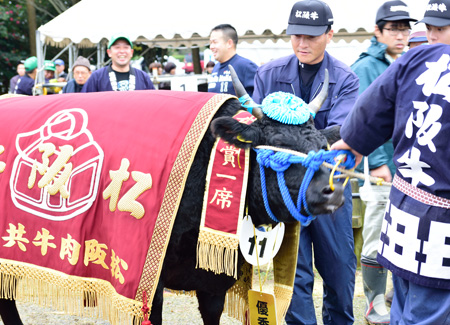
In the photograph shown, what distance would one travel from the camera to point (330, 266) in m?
3.56

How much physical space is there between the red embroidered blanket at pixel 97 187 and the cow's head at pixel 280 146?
0.24 meters

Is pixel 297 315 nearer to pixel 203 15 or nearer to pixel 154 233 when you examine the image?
pixel 154 233

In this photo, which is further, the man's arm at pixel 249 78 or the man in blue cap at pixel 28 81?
the man in blue cap at pixel 28 81

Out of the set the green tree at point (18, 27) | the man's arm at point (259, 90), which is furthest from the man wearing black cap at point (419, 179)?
the green tree at point (18, 27)

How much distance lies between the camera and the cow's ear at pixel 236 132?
9.28ft

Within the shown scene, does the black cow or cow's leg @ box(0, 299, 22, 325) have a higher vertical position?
the black cow

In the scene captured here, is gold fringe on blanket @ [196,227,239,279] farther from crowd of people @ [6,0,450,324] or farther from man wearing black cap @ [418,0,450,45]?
man wearing black cap @ [418,0,450,45]

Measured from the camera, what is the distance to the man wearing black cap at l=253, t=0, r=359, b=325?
3.50 meters

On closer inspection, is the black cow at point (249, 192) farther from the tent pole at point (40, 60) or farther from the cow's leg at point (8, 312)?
the tent pole at point (40, 60)

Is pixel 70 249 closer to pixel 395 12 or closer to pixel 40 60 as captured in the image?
pixel 395 12

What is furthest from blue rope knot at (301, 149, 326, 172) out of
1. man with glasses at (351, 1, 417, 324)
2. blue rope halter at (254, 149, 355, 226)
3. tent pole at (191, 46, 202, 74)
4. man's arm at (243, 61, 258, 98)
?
tent pole at (191, 46, 202, 74)

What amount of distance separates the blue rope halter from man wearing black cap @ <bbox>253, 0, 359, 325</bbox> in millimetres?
657

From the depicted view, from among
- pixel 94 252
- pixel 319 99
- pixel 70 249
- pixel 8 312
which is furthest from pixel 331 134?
pixel 8 312

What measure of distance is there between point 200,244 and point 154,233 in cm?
25
